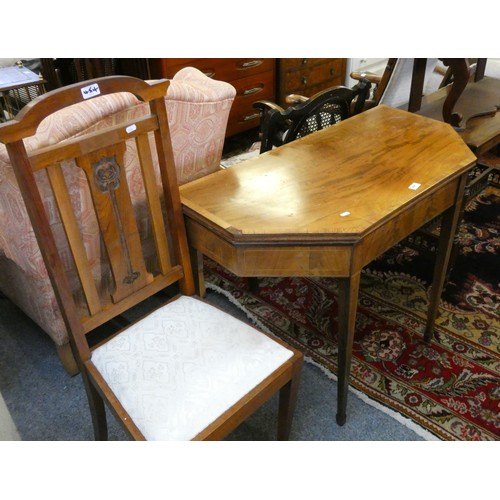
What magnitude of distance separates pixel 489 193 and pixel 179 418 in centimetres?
228

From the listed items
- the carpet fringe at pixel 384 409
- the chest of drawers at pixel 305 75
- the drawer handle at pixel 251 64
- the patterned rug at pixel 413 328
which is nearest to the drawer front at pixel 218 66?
the drawer handle at pixel 251 64

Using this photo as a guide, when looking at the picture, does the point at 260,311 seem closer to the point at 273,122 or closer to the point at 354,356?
the point at 354,356

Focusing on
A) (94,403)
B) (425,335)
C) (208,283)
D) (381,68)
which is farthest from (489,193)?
(94,403)

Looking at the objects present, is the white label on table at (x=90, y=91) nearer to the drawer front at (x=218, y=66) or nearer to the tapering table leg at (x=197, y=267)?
the tapering table leg at (x=197, y=267)

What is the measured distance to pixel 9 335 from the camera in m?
1.90

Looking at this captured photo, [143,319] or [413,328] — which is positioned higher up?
[143,319]

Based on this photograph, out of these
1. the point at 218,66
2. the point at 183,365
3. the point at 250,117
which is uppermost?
the point at 218,66

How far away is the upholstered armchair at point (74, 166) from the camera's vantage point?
1.25 meters

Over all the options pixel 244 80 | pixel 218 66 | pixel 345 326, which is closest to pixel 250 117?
pixel 244 80

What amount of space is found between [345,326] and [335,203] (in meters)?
0.33

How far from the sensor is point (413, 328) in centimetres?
186

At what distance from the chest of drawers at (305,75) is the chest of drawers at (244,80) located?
0.20 feet

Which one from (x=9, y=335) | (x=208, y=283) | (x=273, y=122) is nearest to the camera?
(x=273, y=122)

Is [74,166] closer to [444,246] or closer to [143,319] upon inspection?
[143,319]
